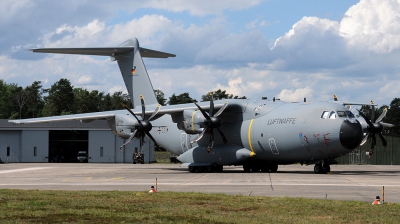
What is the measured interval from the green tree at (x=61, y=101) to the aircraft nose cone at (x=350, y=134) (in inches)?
3728

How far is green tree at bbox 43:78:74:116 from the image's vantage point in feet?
397

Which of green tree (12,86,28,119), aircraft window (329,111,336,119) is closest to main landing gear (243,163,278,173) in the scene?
aircraft window (329,111,336,119)

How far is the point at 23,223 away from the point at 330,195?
34.8 ft

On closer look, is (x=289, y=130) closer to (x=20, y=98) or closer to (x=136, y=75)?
(x=136, y=75)

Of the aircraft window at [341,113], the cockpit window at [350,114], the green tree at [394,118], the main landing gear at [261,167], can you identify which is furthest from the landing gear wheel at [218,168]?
the green tree at [394,118]

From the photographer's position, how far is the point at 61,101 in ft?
405

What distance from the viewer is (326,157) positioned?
3225cm

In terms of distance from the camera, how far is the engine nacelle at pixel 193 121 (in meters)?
34.2

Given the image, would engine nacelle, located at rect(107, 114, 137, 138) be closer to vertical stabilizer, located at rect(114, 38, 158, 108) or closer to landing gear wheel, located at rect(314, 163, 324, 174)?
vertical stabilizer, located at rect(114, 38, 158, 108)

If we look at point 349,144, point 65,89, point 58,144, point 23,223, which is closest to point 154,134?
point 349,144

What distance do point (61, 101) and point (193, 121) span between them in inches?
3688

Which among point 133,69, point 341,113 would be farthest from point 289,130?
point 133,69

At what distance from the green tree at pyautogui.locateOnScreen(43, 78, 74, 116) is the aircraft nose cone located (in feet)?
311

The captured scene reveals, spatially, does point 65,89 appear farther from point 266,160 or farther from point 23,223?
point 23,223
